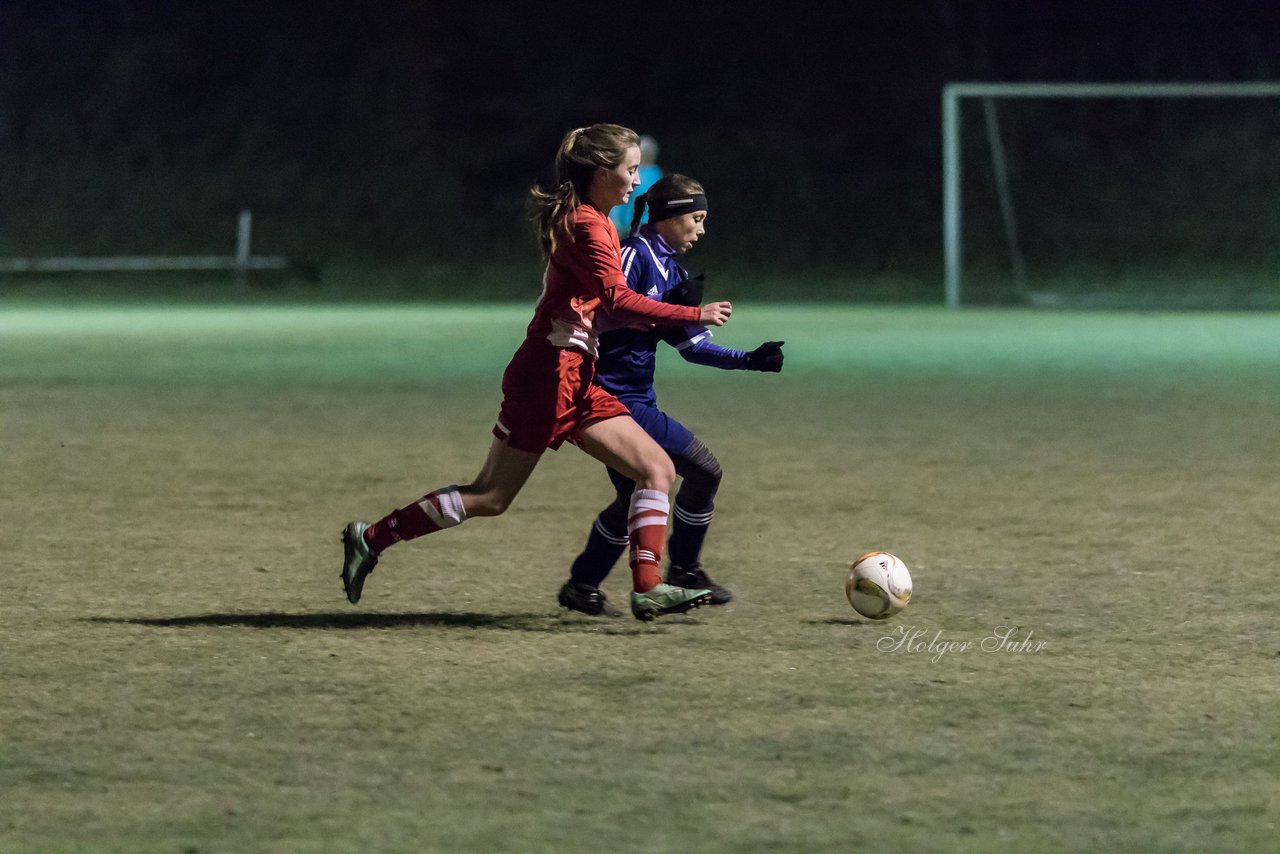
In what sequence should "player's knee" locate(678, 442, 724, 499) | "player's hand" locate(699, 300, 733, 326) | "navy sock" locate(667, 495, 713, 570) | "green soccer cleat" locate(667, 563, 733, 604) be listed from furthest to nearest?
"green soccer cleat" locate(667, 563, 733, 604) → "navy sock" locate(667, 495, 713, 570) → "player's knee" locate(678, 442, 724, 499) → "player's hand" locate(699, 300, 733, 326)

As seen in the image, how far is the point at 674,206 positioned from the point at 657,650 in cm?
131

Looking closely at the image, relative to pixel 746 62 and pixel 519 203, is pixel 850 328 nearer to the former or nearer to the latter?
pixel 519 203

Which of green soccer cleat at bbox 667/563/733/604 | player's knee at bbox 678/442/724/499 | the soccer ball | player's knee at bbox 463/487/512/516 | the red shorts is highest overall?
the red shorts

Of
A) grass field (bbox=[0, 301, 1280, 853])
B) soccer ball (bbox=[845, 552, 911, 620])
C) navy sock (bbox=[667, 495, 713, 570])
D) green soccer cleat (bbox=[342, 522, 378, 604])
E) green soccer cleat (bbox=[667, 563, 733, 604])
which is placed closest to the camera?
grass field (bbox=[0, 301, 1280, 853])

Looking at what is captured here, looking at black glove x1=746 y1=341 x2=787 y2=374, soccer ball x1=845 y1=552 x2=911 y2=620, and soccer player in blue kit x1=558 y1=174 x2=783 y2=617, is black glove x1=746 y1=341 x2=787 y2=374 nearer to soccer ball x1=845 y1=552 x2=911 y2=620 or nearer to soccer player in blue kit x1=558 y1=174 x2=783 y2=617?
soccer player in blue kit x1=558 y1=174 x2=783 y2=617

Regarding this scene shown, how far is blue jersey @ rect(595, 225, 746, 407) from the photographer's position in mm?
6203

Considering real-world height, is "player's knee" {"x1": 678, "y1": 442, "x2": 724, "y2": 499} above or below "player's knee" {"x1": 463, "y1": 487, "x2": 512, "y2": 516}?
above

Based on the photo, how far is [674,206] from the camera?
6156mm

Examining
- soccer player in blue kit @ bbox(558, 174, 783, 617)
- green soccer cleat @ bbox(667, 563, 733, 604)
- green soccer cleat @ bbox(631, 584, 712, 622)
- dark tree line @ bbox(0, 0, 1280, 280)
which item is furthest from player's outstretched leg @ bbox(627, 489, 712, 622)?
dark tree line @ bbox(0, 0, 1280, 280)

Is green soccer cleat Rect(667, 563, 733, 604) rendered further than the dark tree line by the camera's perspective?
No

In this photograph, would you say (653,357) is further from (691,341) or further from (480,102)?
(480,102)

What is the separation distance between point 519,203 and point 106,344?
22.5 metres

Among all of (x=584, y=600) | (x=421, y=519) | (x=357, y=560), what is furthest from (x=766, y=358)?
(x=357, y=560)

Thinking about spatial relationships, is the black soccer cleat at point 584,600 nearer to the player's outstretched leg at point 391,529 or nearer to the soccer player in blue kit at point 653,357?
the soccer player in blue kit at point 653,357
